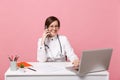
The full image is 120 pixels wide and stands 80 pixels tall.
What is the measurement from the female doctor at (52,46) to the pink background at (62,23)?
0.55 meters

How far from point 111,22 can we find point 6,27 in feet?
4.75

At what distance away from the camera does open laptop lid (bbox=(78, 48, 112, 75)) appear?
210 cm

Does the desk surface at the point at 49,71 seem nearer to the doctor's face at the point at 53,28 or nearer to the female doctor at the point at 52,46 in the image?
the female doctor at the point at 52,46

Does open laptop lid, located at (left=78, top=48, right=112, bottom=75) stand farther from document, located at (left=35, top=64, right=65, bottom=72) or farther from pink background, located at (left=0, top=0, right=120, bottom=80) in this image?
pink background, located at (left=0, top=0, right=120, bottom=80)

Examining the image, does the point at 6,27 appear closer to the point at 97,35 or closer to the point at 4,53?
the point at 4,53

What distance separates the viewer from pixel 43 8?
3.45 meters

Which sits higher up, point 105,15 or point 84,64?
point 105,15

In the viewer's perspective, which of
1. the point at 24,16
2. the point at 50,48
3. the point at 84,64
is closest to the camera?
the point at 84,64

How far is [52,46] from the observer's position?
2.92 meters

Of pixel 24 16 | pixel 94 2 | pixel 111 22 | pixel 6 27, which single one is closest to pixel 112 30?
pixel 111 22

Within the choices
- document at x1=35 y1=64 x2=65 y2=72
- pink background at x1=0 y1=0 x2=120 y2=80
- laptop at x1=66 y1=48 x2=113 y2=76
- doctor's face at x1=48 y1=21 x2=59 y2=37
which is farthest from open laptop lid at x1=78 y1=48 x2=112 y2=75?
pink background at x1=0 y1=0 x2=120 y2=80

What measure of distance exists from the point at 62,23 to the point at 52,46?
2.10 feet

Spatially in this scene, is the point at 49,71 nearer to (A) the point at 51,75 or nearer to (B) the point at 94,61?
(A) the point at 51,75

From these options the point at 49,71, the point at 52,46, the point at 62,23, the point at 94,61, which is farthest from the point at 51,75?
the point at 62,23
